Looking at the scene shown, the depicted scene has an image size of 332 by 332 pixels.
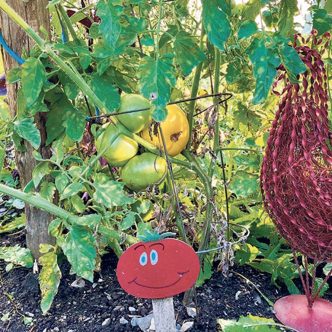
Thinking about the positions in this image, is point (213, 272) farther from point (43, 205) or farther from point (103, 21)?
point (103, 21)

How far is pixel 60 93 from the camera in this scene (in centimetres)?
128

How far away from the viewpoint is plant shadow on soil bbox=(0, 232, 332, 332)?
1304 mm

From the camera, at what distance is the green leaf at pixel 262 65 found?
0.86 meters

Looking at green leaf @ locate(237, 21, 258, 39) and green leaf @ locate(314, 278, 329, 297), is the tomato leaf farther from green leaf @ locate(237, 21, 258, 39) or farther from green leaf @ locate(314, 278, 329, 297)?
green leaf @ locate(314, 278, 329, 297)

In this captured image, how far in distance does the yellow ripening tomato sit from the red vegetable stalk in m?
0.18

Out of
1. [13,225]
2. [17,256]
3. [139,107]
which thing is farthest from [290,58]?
[13,225]

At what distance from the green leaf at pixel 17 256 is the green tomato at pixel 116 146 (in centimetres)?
57

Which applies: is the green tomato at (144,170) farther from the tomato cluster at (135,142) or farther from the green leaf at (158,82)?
the green leaf at (158,82)

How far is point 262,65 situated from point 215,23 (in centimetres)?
10

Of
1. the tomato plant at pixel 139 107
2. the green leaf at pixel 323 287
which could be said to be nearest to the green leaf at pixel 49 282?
the tomato plant at pixel 139 107

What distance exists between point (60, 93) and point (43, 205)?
30 cm

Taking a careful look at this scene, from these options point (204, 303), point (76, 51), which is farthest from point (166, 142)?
point (204, 303)

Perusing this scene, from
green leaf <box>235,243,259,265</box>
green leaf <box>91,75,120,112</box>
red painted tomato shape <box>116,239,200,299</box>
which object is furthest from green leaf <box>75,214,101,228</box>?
green leaf <box>235,243,259,265</box>

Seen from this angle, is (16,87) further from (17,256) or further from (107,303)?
(107,303)
